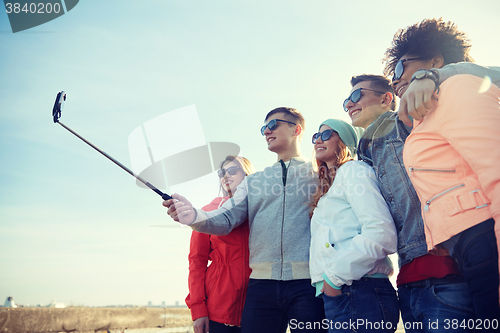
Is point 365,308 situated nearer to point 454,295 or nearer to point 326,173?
point 454,295

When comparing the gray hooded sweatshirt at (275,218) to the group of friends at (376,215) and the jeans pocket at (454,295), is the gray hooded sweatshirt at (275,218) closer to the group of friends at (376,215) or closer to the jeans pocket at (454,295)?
the group of friends at (376,215)

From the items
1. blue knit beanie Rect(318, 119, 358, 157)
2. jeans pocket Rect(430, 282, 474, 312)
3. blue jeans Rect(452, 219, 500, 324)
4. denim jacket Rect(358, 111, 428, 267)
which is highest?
blue knit beanie Rect(318, 119, 358, 157)

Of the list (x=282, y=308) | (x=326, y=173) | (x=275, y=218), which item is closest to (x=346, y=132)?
(x=326, y=173)

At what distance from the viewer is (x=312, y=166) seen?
3018 millimetres

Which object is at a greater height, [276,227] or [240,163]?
[240,163]

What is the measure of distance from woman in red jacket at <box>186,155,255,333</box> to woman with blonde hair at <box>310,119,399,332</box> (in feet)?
3.19

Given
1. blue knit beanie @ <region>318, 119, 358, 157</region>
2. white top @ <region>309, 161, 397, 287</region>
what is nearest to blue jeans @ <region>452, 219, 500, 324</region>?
white top @ <region>309, 161, 397, 287</region>

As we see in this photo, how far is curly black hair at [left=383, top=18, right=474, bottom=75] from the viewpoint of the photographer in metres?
2.14

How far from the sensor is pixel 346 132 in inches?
106

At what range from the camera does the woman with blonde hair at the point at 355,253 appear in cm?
187

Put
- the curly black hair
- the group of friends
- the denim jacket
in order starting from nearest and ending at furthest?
the group of friends, the denim jacket, the curly black hair

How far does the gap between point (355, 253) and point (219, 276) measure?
1560mm

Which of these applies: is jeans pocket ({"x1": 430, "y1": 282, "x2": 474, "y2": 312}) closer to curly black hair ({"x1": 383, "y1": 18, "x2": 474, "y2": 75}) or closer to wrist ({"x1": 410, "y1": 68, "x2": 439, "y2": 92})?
wrist ({"x1": 410, "y1": 68, "x2": 439, "y2": 92})

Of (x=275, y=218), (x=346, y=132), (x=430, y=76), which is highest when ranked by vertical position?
(x=346, y=132)
